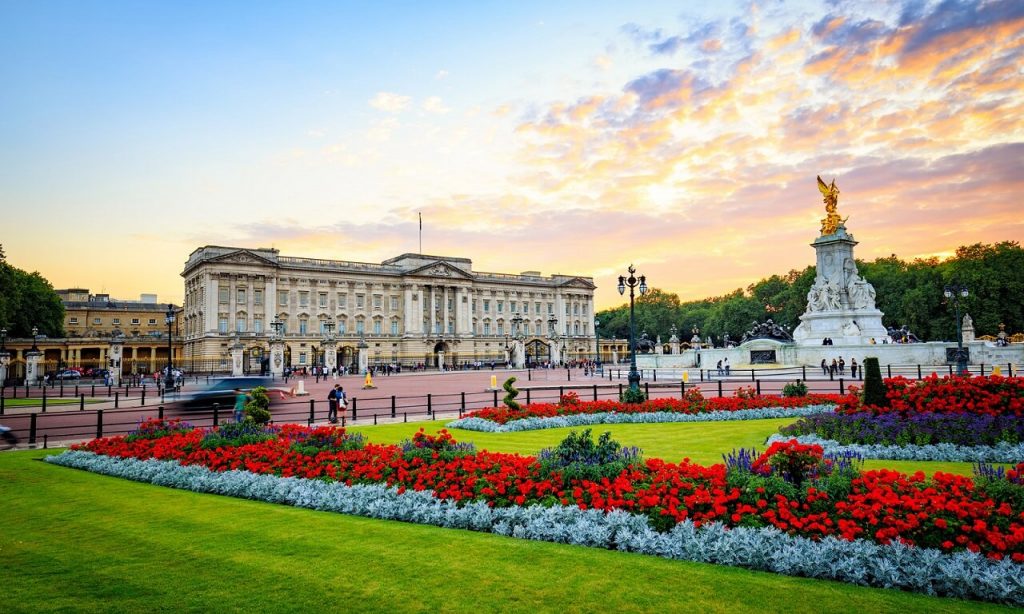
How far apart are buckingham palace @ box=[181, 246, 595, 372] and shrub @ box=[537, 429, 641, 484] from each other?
63.0 metres

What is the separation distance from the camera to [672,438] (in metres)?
15.8

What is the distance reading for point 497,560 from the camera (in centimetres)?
696

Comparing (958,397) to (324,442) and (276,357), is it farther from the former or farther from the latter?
(276,357)

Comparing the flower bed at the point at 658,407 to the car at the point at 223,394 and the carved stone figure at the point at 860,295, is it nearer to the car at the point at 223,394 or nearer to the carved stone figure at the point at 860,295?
the car at the point at 223,394

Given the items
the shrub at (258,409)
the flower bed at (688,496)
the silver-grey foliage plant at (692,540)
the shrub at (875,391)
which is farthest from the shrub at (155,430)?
the shrub at (875,391)

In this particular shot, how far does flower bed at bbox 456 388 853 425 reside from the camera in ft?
65.7

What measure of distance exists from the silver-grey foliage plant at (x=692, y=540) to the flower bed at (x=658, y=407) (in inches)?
391

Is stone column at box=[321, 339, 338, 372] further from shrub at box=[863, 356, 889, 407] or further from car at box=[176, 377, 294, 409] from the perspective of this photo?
shrub at box=[863, 356, 889, 407]

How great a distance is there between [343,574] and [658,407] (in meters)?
15.6

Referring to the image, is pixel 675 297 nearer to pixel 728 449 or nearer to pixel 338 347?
pixel 338 347

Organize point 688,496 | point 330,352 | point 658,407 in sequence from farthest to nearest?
point 330,352
point 658,407
point 688,496

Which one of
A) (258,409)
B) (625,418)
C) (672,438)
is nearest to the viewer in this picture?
(258,409)

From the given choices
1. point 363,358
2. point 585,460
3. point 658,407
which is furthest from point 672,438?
point 363,358

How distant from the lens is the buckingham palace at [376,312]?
86188 mm
